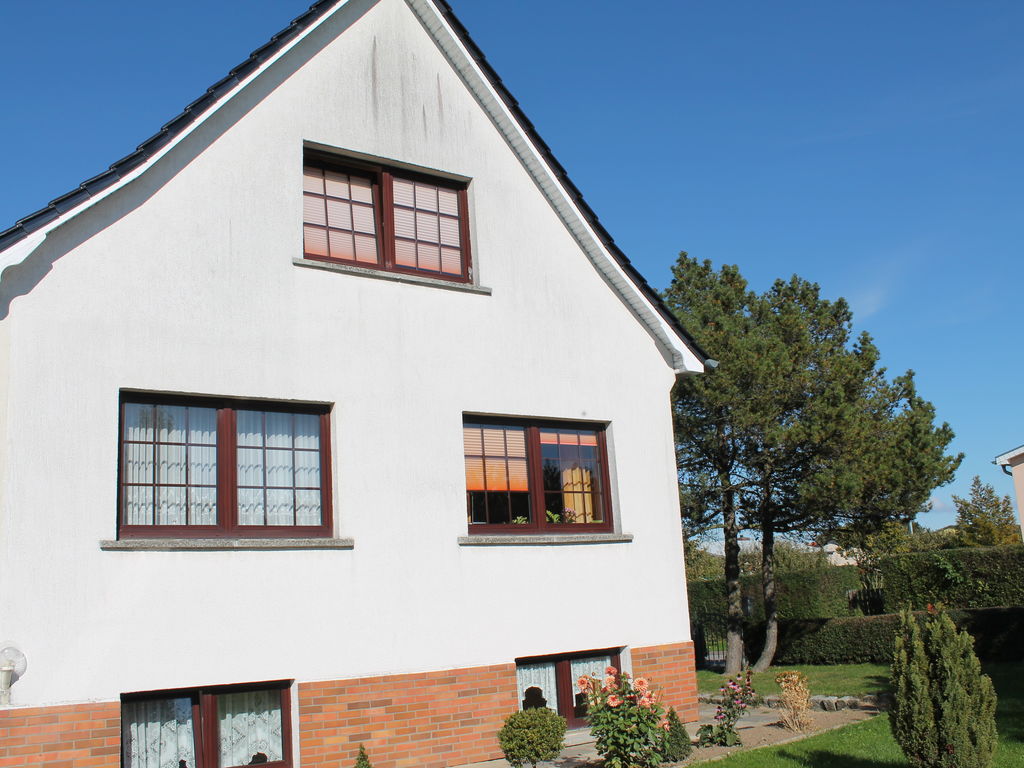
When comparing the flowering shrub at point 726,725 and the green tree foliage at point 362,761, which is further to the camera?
the flowering shrub at point 726,725

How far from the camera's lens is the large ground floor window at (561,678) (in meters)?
11.7

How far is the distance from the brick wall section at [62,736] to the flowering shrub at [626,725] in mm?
4743

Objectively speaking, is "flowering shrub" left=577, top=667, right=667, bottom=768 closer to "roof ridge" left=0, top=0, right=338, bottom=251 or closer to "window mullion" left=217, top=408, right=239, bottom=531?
"window mullion" left=217, top=408, right=239, bottom=531

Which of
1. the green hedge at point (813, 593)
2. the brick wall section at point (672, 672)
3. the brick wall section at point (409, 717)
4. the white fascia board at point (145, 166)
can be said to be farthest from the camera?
the green hedge at point (813, 593)

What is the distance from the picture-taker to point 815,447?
20.8 metres

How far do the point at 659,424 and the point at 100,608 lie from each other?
755 centimetres

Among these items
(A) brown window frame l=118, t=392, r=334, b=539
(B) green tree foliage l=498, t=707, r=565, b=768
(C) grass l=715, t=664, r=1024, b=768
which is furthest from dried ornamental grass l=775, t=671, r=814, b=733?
(A) brown window frame l=118, t=392, r=334, b=539

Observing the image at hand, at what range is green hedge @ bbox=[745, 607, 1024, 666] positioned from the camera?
21.6 m

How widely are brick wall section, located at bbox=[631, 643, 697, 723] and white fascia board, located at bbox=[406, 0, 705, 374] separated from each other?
392cm

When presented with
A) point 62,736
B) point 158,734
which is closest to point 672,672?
point 158,734

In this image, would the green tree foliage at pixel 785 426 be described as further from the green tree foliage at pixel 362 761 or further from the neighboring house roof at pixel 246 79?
the green tree foliage at pixel 362 761

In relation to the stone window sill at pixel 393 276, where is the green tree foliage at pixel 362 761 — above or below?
below

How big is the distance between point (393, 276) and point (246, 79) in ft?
9.07

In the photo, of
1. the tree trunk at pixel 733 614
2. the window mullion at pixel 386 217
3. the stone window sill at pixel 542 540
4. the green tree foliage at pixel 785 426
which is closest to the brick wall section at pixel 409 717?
the stone window sill at pixel 542 540
